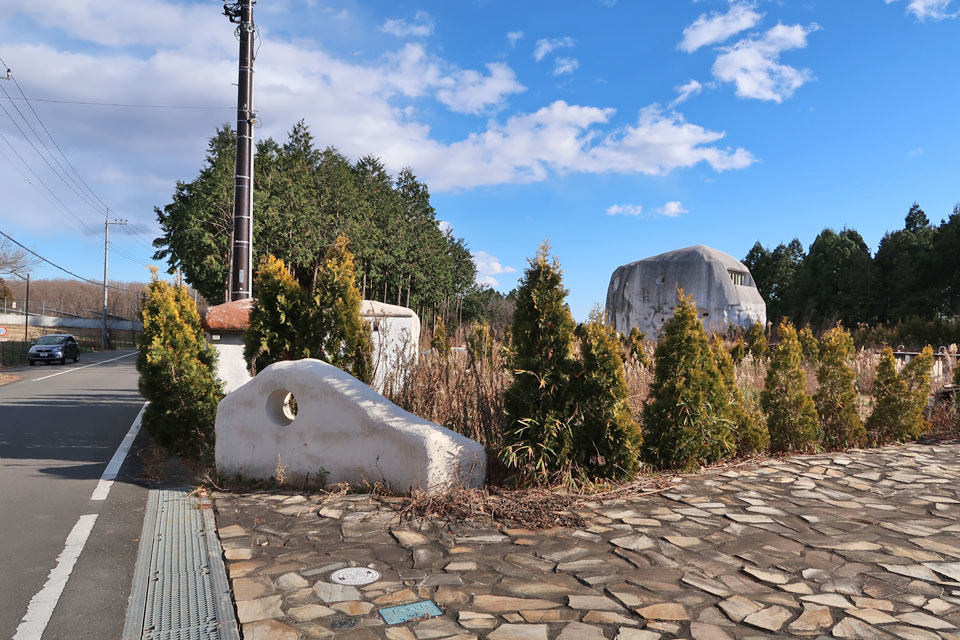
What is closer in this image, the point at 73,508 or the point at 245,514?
the point at 245,514

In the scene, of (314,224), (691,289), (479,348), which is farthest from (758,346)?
(314,224)

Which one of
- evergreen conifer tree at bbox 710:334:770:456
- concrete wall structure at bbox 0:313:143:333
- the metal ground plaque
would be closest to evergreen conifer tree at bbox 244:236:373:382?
the metal ground plaque

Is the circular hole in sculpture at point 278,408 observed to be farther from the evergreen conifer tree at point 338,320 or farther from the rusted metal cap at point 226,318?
the rusted metal cap at point 226,318

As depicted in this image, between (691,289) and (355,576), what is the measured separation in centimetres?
2738

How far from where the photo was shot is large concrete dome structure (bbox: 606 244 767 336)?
91.4ft

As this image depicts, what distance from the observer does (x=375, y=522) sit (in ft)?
14.6

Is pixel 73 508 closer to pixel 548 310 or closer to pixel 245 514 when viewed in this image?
pixel 245 514

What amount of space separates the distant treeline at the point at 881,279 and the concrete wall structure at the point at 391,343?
27051mm

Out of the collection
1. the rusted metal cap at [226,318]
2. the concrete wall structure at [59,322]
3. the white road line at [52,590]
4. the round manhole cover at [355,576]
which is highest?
the concrete wall structure at [59,322]

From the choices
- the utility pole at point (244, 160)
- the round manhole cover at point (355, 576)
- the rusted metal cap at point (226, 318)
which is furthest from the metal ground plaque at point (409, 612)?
the utility pole at point (244, 160)

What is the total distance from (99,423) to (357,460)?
7353 mm

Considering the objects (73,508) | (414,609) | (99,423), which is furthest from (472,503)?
(99,423)

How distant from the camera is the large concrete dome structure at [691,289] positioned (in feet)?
91.4

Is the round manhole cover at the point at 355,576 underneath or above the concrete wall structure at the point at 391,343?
underneath
